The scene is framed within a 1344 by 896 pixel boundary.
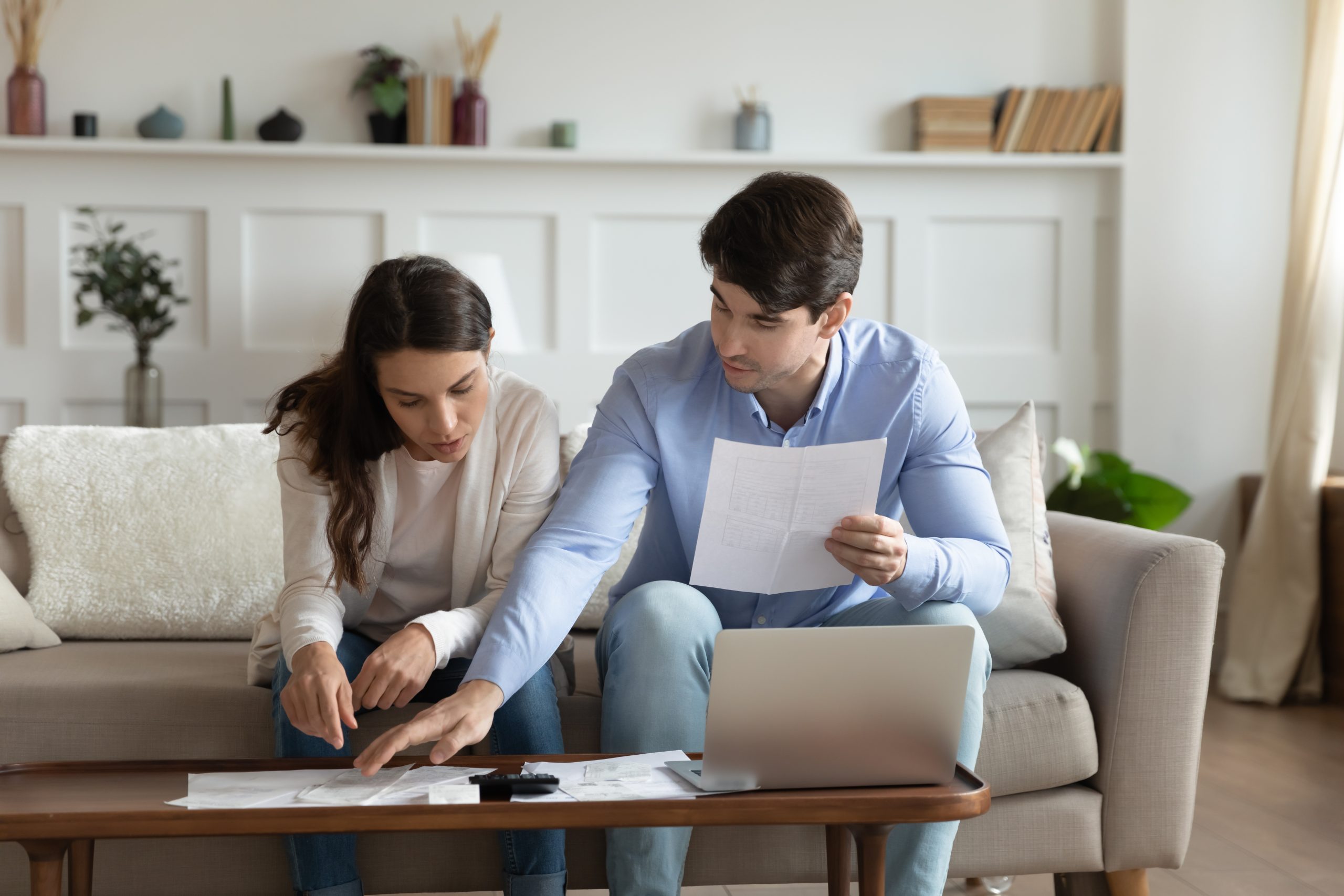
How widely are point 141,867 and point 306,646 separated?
0.45 metres

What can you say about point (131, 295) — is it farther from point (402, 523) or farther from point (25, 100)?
point (402, 523)

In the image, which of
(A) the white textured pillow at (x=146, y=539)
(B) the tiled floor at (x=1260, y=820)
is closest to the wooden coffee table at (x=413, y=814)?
(A) the white textured pillow at (x=146, y=539)

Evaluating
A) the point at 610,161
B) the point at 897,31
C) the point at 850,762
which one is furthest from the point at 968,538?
the point at 897,31

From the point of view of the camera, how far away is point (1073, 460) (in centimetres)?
329

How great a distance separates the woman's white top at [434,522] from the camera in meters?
1.46

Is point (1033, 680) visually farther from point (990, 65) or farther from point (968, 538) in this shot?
point (990, 65)

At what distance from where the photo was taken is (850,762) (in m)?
1.02

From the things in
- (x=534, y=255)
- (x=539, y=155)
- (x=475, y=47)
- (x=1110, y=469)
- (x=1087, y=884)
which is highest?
(x=475, y=47)

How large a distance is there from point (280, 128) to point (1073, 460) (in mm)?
2371

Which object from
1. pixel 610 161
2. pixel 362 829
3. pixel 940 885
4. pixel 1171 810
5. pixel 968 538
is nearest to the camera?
pixel 362 829

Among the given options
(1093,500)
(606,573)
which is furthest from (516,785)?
(1093,500)

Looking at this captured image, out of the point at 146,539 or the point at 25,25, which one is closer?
the point at 146,539

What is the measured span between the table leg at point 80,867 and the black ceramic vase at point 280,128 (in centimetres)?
260

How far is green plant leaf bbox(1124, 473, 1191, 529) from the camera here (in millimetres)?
3260
